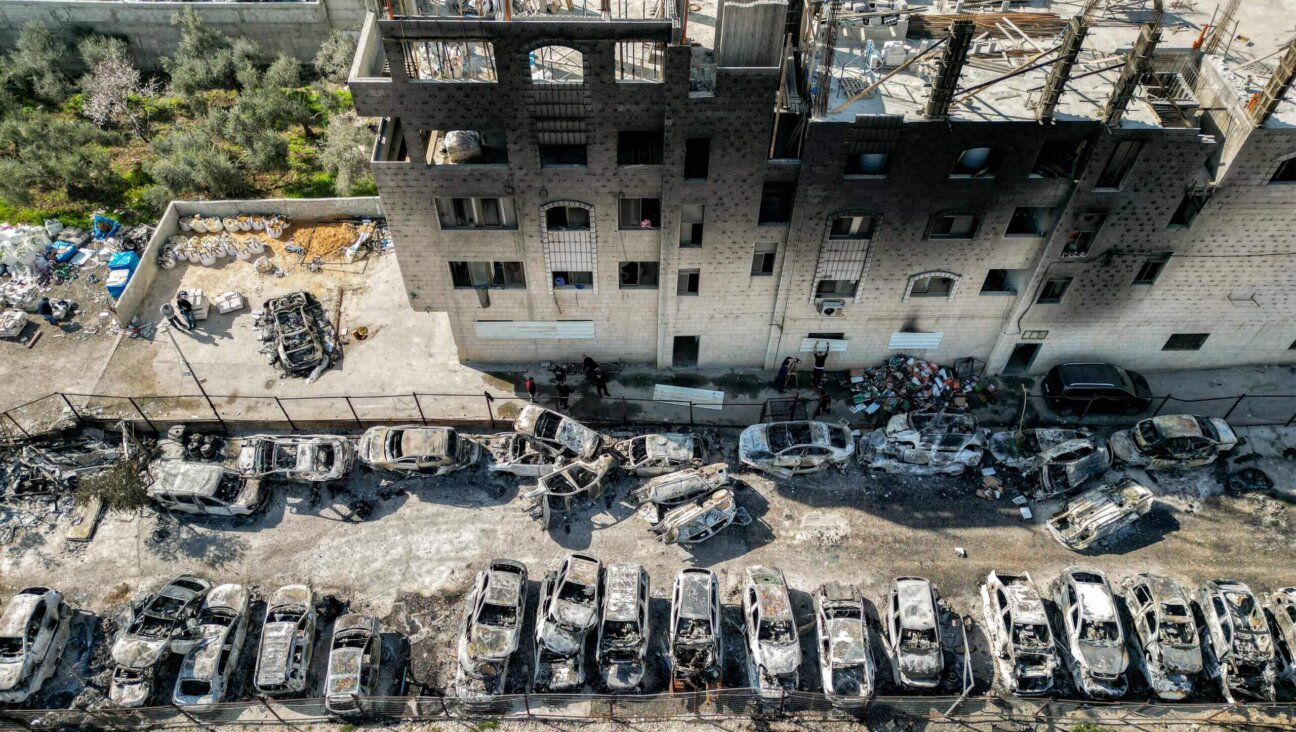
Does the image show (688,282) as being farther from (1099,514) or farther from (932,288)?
(1099,514)

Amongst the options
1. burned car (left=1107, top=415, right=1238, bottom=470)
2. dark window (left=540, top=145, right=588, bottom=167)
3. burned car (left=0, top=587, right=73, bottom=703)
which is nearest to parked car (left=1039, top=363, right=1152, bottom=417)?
burned car (left=1107, top=415, right=1238, bottom=470)

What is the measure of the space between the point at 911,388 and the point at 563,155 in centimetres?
1826

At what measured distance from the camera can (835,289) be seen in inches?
1261

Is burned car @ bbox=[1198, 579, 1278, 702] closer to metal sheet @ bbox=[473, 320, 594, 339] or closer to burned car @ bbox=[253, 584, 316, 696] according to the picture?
metal sheet @ bbox=[473, 320, 594, 339]

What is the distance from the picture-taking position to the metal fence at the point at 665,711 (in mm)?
25234

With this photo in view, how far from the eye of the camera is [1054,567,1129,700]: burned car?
2520cm

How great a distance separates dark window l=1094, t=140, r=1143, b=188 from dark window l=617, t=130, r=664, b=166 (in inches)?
617

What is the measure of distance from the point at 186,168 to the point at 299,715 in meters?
31.0

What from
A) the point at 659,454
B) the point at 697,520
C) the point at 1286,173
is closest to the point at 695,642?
the point at 697,520

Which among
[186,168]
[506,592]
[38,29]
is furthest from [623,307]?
[38,29]

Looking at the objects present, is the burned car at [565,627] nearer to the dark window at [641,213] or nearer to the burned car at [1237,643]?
the dark window at [641,213]

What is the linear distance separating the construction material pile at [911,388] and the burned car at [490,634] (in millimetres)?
16863

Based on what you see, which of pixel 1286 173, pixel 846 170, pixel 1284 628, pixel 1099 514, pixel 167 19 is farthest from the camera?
pixel 167 19

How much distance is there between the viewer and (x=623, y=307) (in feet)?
107
